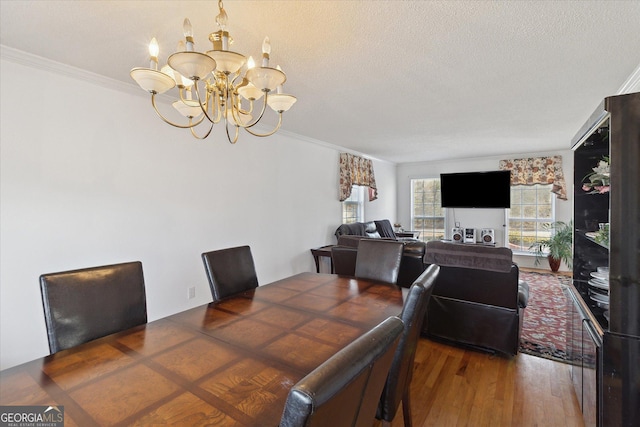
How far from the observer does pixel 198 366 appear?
110 centimetres

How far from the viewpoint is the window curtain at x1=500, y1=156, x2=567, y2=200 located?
572 centimetres

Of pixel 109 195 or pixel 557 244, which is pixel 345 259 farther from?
pixel 557 244

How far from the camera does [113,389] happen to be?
96cm

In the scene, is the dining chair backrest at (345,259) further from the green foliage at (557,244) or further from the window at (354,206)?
the green foliage at (557,244)

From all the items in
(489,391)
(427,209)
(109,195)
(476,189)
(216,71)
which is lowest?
(489,391)

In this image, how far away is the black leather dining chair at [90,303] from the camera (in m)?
1.37

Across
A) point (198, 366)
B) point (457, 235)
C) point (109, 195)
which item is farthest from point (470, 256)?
point (457, 235)

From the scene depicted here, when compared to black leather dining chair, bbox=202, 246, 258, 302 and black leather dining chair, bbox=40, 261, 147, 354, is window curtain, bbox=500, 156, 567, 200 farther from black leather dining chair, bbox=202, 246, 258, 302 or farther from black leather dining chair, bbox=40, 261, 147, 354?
black leather dining chair, bbox=40, 261, 147, 354

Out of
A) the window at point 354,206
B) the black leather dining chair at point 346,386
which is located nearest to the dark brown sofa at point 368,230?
the window at point 354,206

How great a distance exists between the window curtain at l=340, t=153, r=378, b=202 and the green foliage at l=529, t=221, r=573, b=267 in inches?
129

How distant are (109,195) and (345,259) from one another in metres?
2.29

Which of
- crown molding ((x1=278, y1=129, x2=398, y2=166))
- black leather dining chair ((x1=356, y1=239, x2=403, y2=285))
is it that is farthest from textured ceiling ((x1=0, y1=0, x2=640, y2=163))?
black leather dining chair ((x1=356, y1=239, x2=403, y2=285))

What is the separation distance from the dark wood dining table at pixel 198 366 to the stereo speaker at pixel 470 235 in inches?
215

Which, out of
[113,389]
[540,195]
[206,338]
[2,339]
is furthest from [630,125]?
[540,195]
